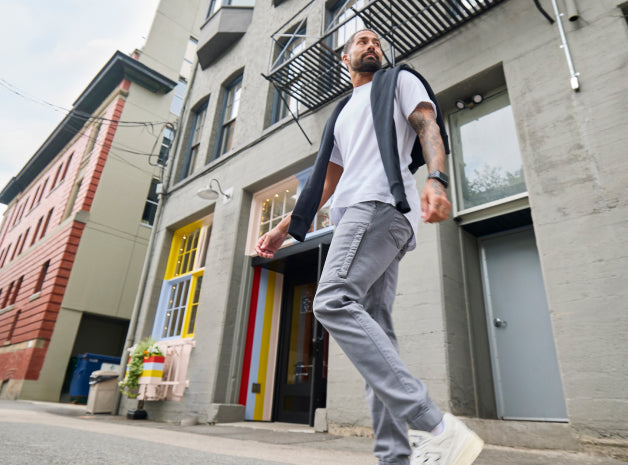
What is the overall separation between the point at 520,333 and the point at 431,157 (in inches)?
134

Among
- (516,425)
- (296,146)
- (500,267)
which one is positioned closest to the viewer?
(516,425)

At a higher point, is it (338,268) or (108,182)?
(108,182)

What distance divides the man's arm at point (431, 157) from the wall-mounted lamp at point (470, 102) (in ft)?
12.3

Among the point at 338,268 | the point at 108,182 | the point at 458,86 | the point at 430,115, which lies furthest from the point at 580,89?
the point at 108,182

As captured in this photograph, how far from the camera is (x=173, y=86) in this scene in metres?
17.6

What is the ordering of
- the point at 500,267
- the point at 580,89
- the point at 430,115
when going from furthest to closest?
1. the point at 500,267
2. the point at 580,89
3. the point at 430,115

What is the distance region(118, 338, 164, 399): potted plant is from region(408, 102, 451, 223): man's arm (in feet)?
22.7

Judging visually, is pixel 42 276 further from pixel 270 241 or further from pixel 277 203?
pixel 270 241

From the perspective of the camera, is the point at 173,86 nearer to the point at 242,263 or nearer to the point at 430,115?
the point at 242,263

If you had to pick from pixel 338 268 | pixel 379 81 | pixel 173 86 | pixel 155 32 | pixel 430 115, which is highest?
pixel 155 32

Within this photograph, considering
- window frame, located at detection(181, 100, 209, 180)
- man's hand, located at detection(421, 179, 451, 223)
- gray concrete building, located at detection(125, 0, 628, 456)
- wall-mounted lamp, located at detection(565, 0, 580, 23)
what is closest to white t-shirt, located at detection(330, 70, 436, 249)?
man's hand, located at detection(421, 179, 451, 223)

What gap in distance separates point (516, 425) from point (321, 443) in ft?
5.69

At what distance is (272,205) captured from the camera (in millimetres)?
7559

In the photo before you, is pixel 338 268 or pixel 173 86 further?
pixel 173 86
